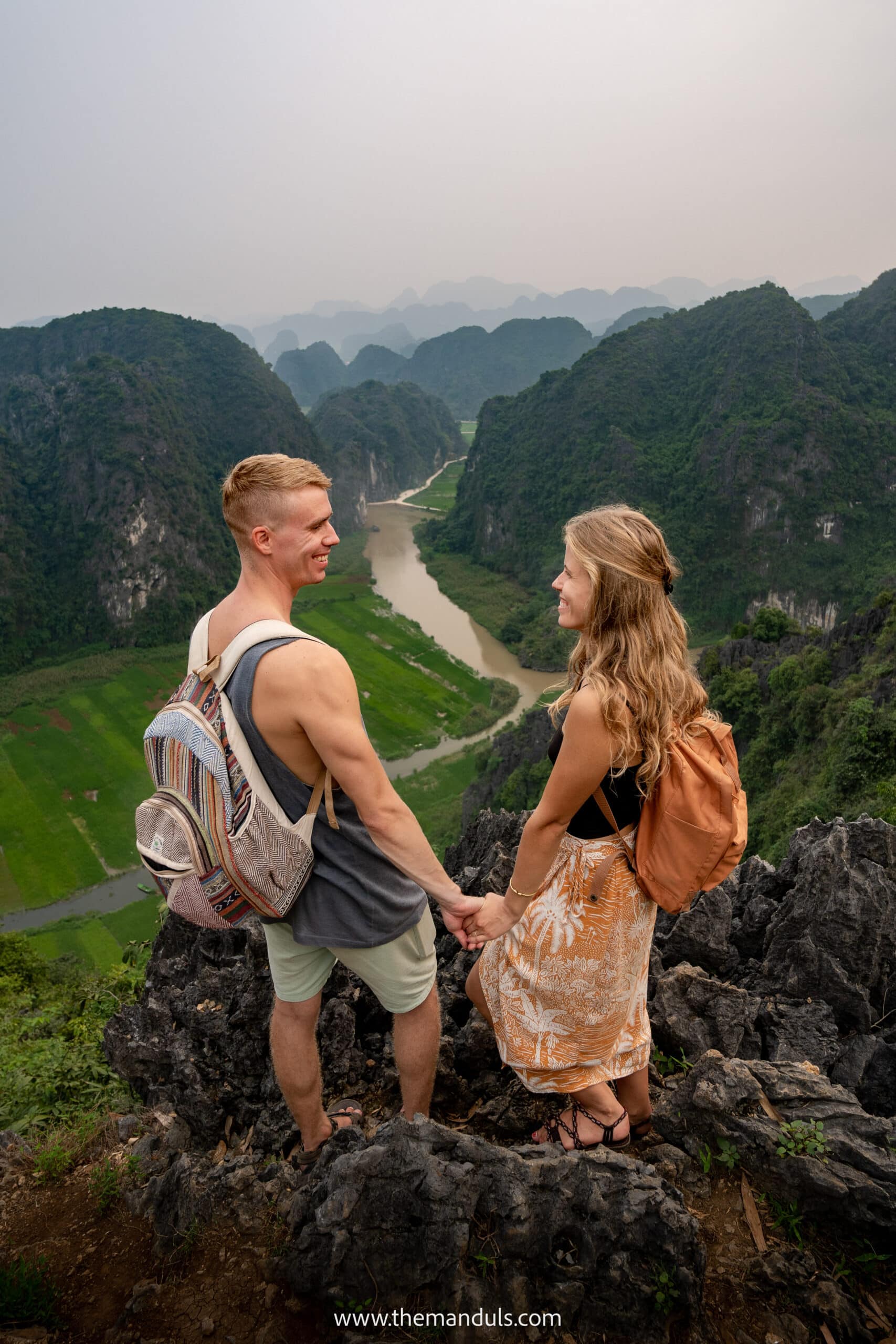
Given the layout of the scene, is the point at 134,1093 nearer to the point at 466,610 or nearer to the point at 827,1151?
the point at 827,1151

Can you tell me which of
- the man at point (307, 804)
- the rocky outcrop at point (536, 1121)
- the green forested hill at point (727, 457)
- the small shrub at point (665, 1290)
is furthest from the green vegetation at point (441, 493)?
the small shrub at point (665, 1290)

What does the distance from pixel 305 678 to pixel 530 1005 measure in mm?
1544

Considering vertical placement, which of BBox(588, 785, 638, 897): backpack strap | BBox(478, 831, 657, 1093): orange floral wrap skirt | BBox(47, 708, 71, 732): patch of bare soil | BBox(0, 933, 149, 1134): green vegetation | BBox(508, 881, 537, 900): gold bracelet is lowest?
BBox(47, 708, 71, 732): patch of bare soil

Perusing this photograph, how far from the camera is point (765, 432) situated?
204 feet

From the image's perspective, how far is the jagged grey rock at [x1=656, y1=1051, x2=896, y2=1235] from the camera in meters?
2.50

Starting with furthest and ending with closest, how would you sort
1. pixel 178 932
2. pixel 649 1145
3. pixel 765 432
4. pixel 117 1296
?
pixel 765 432, pixel 178 932, pixel 649 1145, pixel 117 1296

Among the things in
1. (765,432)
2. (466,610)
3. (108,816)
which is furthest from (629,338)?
(108,816)

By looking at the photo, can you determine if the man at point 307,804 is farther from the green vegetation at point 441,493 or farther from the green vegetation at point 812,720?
the green vegetation at point 441,493

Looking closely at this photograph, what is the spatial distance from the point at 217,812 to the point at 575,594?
1.40 metres

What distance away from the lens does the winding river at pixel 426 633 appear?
29844mm

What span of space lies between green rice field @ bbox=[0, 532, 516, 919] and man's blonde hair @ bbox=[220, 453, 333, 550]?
95.3 ft

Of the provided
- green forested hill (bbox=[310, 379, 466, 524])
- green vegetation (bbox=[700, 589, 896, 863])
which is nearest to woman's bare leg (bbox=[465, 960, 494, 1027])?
green vegetation (bbox=[700, 589, 896, 863])

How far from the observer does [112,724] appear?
45.3 meters

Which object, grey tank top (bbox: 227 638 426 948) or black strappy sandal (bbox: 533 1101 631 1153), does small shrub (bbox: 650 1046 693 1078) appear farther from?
grey tank top (bbox: 227 638 426 948)
